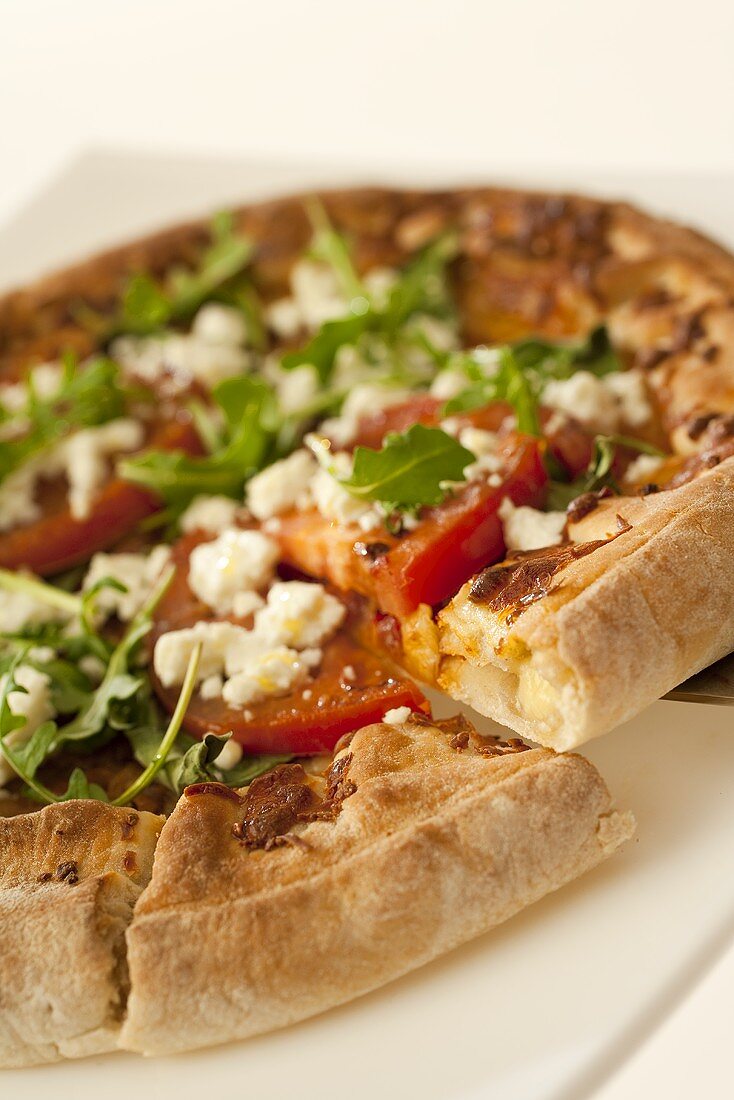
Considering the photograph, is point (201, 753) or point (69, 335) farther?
point (69, 335)

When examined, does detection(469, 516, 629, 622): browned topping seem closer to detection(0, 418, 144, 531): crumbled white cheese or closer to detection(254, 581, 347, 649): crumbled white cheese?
detection(254, 581, 347, 649): crumbled white cheese

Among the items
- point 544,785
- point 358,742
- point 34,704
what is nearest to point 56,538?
point 34,704

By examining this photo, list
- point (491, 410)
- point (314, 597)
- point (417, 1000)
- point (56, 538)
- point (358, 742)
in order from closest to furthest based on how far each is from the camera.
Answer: point (417, 1000) → point (358, 742) → point (314, 597) → point (491, 410) → point (56, 538)

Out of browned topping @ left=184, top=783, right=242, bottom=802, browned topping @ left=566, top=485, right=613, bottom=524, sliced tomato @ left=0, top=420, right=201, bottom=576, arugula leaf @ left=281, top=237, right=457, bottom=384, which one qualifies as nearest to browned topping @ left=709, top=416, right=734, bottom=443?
browned topping @ left=566, top=485, right=613, bottom=524

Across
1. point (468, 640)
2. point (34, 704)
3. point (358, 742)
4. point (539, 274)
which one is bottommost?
point (34, 704)

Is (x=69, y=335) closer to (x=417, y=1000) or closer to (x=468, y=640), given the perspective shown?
(x=468, y=640)

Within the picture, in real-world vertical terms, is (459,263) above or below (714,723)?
above

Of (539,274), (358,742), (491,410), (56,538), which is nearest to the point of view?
(358,742)
